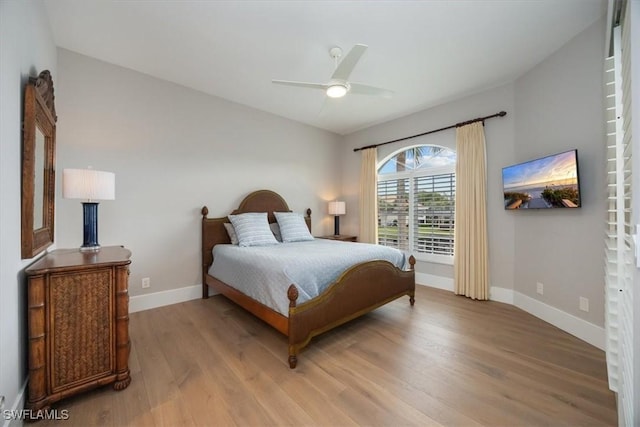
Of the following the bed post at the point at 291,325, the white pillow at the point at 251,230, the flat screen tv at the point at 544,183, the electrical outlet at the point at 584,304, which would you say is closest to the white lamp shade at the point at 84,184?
the white pillow at the point at 251,230

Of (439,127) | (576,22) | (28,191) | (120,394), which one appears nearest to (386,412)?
(120,394)

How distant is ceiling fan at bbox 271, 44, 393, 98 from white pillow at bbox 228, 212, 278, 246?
1.91 meters

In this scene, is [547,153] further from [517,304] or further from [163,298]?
[163,298]

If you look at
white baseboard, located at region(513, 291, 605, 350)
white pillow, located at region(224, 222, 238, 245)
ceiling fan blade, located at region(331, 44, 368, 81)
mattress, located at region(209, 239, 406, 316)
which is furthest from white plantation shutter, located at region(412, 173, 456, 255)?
white pillow, located at region(224, 222, 238, 245)

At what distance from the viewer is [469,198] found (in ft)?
11.8

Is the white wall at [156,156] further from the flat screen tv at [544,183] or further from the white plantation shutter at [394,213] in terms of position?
the flat screen tv at [544,183]

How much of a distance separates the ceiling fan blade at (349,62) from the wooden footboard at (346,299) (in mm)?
1727

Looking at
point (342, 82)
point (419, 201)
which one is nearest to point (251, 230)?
Answer: point (342, 82)

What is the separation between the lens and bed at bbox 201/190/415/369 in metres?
2.05

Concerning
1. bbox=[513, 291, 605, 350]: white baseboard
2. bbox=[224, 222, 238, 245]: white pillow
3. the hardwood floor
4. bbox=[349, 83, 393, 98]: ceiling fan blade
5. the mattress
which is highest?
bbox=[349, 83, 393, 98]: ceiling fan blade

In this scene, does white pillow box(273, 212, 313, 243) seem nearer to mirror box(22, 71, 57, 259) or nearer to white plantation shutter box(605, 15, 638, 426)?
mirror box(22, 71, 57, 259)

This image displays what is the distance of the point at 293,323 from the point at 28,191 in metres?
1.86

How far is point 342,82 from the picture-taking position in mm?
2303

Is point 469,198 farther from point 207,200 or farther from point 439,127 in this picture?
point 207,200
